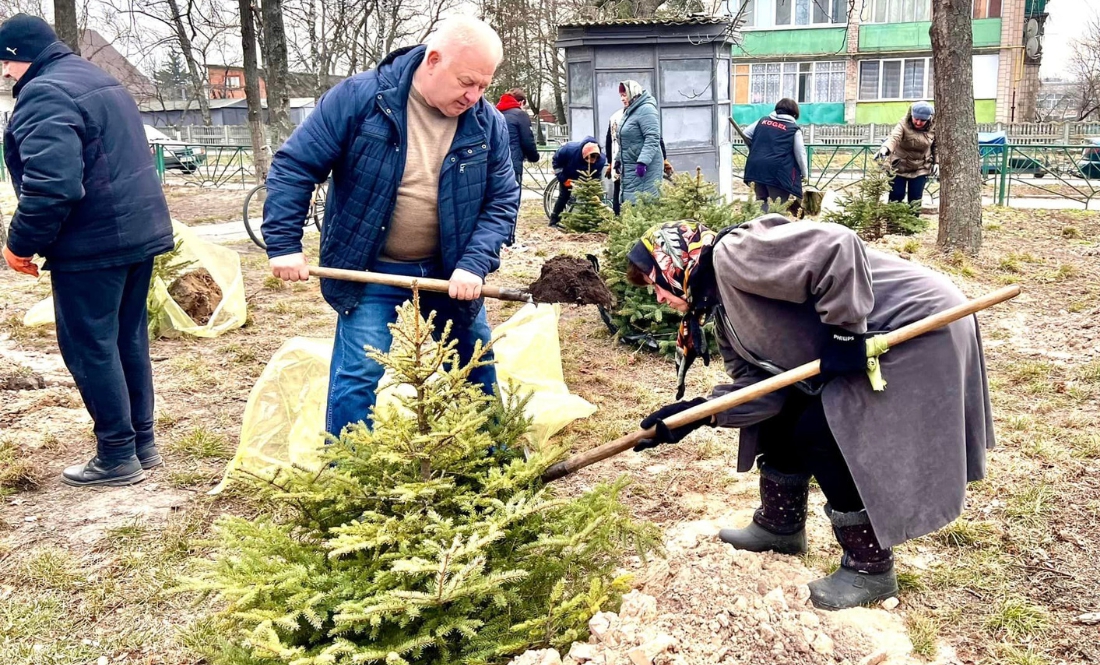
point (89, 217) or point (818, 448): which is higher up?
point (89, 217)

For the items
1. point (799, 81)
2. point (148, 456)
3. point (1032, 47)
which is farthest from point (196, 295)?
point (1032, 47)

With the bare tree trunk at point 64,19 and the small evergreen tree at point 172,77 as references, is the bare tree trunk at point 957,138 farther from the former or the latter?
the small evergreen tree at point 172,77

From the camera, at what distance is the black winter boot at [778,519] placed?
3.11 m

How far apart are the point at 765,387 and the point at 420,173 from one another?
136 centimetres

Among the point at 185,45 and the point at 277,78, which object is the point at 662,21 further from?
the point at 185,45

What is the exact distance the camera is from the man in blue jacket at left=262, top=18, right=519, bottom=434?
306 centimetres

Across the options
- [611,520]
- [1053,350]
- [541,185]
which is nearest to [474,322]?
[611,520]

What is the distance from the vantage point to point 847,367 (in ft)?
8.34

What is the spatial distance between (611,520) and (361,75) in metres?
1.66

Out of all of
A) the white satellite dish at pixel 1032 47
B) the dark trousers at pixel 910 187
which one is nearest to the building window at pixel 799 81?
the white satellite dish at pixel 1032 47

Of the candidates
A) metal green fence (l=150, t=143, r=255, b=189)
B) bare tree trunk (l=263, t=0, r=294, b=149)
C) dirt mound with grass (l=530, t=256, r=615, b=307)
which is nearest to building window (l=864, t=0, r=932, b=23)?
metal green fence (l=150, t=143, r=255, b=189)

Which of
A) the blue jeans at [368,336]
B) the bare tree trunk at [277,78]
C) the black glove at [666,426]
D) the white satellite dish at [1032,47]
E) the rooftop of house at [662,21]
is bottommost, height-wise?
the black glove at [666,426]

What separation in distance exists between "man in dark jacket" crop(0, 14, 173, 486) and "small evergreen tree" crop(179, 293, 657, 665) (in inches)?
61.7

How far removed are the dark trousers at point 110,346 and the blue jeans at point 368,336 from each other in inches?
42.9
